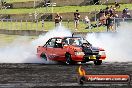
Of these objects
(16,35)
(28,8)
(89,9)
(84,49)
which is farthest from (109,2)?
(84,49)

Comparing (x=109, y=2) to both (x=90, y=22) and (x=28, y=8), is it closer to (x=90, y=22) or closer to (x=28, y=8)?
(x=90, y=22)

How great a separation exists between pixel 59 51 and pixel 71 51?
969mm

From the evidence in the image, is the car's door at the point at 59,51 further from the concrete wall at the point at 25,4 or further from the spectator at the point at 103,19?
the concrete wall at the point at 25,4

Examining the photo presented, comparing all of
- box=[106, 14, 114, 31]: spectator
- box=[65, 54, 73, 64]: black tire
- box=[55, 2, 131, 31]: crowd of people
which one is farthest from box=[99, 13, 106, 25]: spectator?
box=[65, 54, 73, 64]: black tire

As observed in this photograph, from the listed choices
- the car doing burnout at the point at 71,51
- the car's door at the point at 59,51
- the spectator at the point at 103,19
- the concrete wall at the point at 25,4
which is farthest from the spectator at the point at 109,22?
the concrete wall at the point at 25,4

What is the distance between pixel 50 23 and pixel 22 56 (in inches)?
728

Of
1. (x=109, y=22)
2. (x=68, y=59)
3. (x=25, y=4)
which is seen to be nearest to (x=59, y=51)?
→ (x=68, y=59)

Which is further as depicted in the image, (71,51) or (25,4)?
(25,4)

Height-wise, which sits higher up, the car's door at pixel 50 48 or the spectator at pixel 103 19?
the car's door at pixel 50 48

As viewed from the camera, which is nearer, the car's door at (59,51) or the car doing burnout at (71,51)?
the car doing burnout at (71,51)

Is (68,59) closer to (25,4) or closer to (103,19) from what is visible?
(103,19)

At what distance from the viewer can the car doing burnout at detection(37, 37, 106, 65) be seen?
76.8 feet

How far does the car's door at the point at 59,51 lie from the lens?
24.1 metres

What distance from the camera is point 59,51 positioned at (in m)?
24.4
